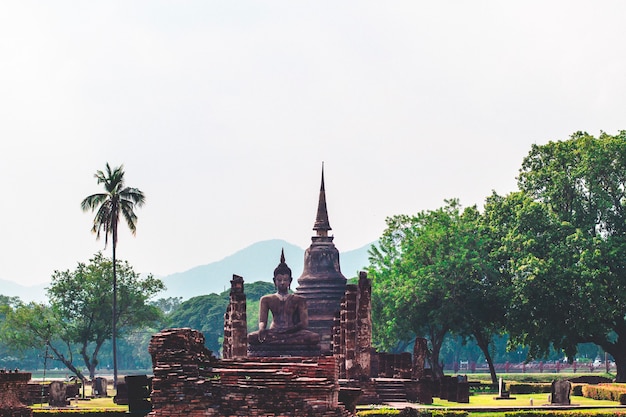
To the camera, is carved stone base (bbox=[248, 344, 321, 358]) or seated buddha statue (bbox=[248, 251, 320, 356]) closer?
carved stone base (bbox=[248, 344, 321, 358])

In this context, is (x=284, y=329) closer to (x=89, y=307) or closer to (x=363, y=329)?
Result: (x=363, y=329)

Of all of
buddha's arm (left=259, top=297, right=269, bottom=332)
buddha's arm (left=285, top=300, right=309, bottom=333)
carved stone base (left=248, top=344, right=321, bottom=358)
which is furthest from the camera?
buddha's arm (left=259, top=297, right=269, bottom=332)

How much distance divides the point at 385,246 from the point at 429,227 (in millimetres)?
6311

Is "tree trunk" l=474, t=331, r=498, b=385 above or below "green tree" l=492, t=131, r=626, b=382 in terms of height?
below

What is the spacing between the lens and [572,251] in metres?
55.3

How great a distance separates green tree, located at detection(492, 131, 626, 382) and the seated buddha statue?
11.4m

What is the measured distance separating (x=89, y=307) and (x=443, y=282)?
26658 millimetres

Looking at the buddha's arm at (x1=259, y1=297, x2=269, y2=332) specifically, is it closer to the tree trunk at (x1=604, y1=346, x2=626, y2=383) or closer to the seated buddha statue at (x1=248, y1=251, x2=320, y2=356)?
the seated buddha statue at (x1=248, y1=251, x2=320, y2=356)

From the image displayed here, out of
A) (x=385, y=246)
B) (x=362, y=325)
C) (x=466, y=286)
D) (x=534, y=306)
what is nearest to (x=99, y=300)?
(x=385, y=246)


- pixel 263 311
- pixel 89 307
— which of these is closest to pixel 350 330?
pixel 263 311

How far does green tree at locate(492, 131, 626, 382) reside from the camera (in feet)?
A: 178

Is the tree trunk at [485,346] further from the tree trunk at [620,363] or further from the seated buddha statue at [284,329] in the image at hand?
the seated buddha statue at [284,329]

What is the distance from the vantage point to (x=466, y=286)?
60.8 metres

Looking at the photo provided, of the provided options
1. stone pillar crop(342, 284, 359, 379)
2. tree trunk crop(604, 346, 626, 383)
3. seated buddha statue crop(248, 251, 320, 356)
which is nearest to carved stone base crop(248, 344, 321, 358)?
seated buddha statue crop(248, 251, 320, 356)
